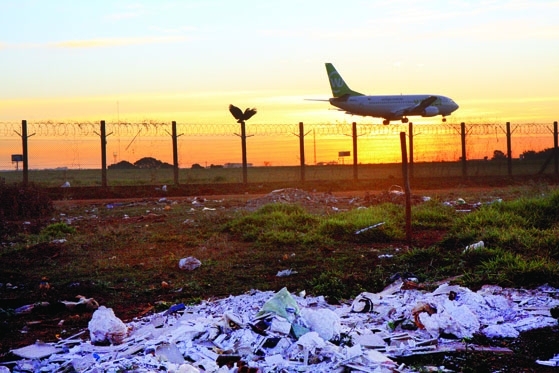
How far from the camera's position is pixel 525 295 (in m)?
6.73

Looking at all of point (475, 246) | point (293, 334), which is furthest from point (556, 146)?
point (293, 334)

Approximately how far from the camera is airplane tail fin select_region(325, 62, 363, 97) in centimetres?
5012

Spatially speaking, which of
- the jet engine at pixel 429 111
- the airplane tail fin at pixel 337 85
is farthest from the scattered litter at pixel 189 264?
the airplane tail fin at pixel 337 85

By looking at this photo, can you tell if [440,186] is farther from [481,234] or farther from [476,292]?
[476,292]

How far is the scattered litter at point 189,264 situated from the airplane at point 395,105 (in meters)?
37.5

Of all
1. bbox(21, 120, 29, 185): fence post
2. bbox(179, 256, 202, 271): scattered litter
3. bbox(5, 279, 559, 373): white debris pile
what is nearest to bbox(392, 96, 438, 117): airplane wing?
bbox(21, 120, 29, 185): fence post

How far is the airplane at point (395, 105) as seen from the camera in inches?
1791

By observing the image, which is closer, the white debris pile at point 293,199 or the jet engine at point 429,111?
the white debris pile at point 293,199

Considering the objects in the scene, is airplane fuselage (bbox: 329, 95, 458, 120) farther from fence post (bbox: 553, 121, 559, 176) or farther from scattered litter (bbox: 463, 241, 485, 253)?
scattered litter (bbox: 463, 241, 485, 253)

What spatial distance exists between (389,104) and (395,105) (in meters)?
0.39

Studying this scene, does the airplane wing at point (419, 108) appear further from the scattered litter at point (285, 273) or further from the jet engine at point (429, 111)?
the scattered litter at point (285, 273)

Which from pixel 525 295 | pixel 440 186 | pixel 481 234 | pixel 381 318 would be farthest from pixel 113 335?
pixel 440 186

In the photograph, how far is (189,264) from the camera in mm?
8969

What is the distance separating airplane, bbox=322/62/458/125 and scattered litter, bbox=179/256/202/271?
37482 mm
